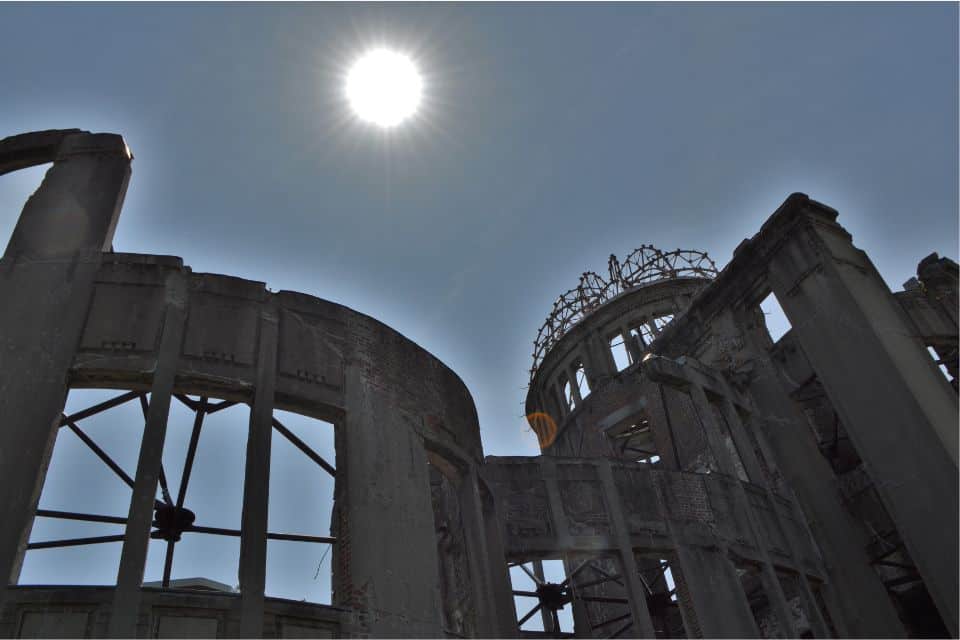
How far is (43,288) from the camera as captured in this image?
370 inches

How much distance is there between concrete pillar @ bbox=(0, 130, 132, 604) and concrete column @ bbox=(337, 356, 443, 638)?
11.4 feet

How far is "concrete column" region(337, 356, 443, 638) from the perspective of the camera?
28.7 ft

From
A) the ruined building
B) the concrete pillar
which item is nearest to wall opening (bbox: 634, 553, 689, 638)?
the ruined building

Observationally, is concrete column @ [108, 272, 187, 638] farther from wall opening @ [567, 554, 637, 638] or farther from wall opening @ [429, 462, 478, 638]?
wall opening @ [567, 554, 637, 638]

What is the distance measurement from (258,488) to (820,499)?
39.9ft

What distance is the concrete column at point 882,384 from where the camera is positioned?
12344 millimetres

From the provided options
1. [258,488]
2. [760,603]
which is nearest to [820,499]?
[760,603]

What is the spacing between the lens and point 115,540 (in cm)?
836

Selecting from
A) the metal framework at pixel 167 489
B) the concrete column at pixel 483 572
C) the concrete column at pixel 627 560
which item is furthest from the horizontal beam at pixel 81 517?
the concrete column at pixel 627 560

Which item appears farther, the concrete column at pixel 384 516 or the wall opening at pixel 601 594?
the wall opening at pixel 601 594

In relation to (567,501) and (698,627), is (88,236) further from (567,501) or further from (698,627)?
(698,627)

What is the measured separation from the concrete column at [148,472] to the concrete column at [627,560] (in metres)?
8.26

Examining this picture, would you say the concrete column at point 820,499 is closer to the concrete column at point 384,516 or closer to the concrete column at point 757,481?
the concrete column at point 757,481

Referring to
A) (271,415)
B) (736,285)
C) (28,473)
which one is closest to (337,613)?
(271,415)
